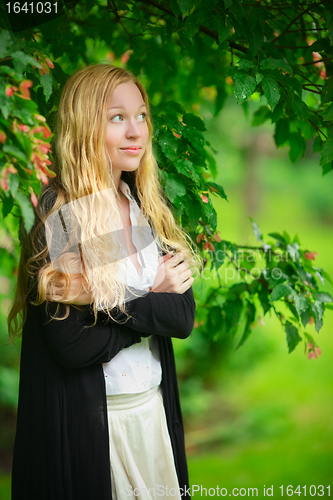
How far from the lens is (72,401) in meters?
1.39

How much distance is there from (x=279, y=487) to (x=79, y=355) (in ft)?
8.88

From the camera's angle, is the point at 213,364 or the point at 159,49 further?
the point at 213,364

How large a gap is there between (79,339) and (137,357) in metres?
0.26

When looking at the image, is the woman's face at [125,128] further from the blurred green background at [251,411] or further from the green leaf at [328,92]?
the blurred green background at [251,411]

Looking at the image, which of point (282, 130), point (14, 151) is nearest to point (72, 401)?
point (14, 151)

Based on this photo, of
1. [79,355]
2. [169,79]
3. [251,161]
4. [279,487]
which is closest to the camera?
[79,355]

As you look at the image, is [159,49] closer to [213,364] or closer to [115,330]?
[115,330]

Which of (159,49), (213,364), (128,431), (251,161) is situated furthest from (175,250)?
(251,161)

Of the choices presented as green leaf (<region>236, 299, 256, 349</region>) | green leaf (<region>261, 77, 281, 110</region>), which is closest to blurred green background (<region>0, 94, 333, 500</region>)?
green leaf (<region>236, 299, 256, 349</region>)

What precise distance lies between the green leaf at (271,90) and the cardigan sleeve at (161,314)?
73 centimetres

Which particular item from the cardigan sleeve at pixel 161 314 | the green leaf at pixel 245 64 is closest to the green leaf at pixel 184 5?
the green leaf at pixel 245 64

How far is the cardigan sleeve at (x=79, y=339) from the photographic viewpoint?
4.27 ft

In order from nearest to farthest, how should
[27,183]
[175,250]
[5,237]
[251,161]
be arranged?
1. [27,183]
2. [175,250]
3. [5,237]
4. [251,161]

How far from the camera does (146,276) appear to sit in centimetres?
153
